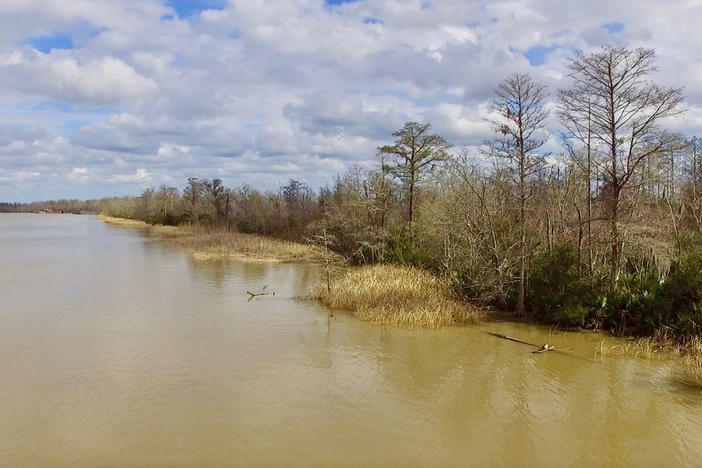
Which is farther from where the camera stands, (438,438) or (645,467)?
(438,438)

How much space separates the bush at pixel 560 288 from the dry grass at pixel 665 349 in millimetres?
1508

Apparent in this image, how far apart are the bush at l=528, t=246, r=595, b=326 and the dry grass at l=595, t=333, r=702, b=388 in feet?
4.95

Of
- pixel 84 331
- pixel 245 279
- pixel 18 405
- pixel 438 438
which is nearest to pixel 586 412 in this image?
pixel 438 438

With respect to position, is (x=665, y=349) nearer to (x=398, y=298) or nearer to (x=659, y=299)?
(x=659, y=299)

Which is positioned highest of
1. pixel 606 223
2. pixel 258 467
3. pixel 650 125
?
pixel 650 125

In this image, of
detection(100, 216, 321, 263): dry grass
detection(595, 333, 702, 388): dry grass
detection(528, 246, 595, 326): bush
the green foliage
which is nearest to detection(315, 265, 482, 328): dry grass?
detection(528, 246, 595, 326): bush

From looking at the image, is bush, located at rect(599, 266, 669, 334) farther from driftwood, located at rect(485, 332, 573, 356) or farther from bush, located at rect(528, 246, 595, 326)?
driftwood, located at rect(485, 332, 573, 356)

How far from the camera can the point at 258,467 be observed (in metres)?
8.20

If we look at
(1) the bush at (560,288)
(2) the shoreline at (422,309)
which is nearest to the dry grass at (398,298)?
(2) the shoreline at (422,309)

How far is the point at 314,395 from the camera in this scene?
1124 cm

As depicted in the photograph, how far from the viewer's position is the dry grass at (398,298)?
17.3 metres

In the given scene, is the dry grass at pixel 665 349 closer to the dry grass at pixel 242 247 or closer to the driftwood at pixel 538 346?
the driftwood at pixel 538 346

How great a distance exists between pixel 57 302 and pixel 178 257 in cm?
1636

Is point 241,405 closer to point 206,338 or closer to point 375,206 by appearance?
point 206,338
